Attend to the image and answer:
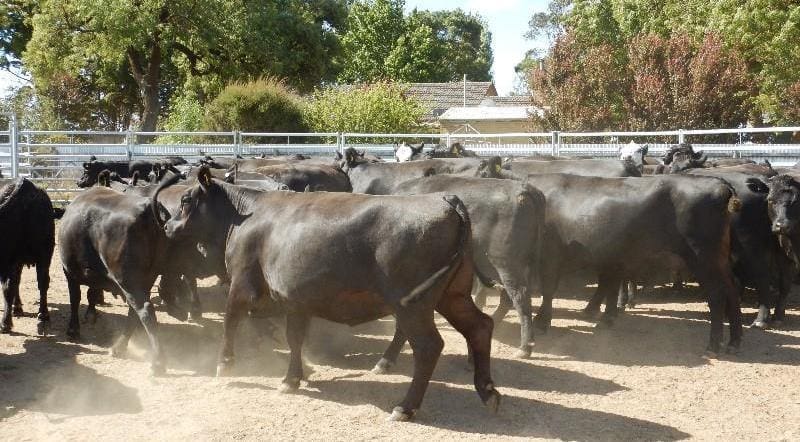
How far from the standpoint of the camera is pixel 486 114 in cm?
4812

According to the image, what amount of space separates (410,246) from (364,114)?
71.2 ft

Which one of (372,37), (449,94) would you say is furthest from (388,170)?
(372,37)

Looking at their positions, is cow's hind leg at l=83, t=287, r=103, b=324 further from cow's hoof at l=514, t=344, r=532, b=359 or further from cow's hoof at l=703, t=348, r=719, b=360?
cow's hoof at l=703, t=348, r=719, b=360

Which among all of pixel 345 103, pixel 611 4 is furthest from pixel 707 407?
pixel 611 4

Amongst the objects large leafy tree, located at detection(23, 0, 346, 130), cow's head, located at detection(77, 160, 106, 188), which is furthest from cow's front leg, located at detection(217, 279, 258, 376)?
large leafy tree, located at detection(23, 0, 346, 130)

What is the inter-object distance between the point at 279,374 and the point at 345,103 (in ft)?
70.1

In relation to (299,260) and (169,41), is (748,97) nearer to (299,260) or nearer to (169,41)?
(169,41)

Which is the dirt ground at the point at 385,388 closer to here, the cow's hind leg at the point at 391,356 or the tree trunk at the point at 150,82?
the cow's hind leg at the point at 391,356

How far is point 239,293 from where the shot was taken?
6.41m

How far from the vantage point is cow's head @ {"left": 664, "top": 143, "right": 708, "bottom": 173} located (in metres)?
11.3

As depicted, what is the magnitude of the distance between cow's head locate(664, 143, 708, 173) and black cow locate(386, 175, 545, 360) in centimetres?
401

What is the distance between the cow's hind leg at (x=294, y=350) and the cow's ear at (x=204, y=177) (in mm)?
1369

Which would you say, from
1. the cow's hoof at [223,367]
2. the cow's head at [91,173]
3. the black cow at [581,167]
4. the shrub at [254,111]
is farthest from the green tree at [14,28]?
the cow's hoof at [223,367]

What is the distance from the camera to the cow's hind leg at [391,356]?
6.91 meters
